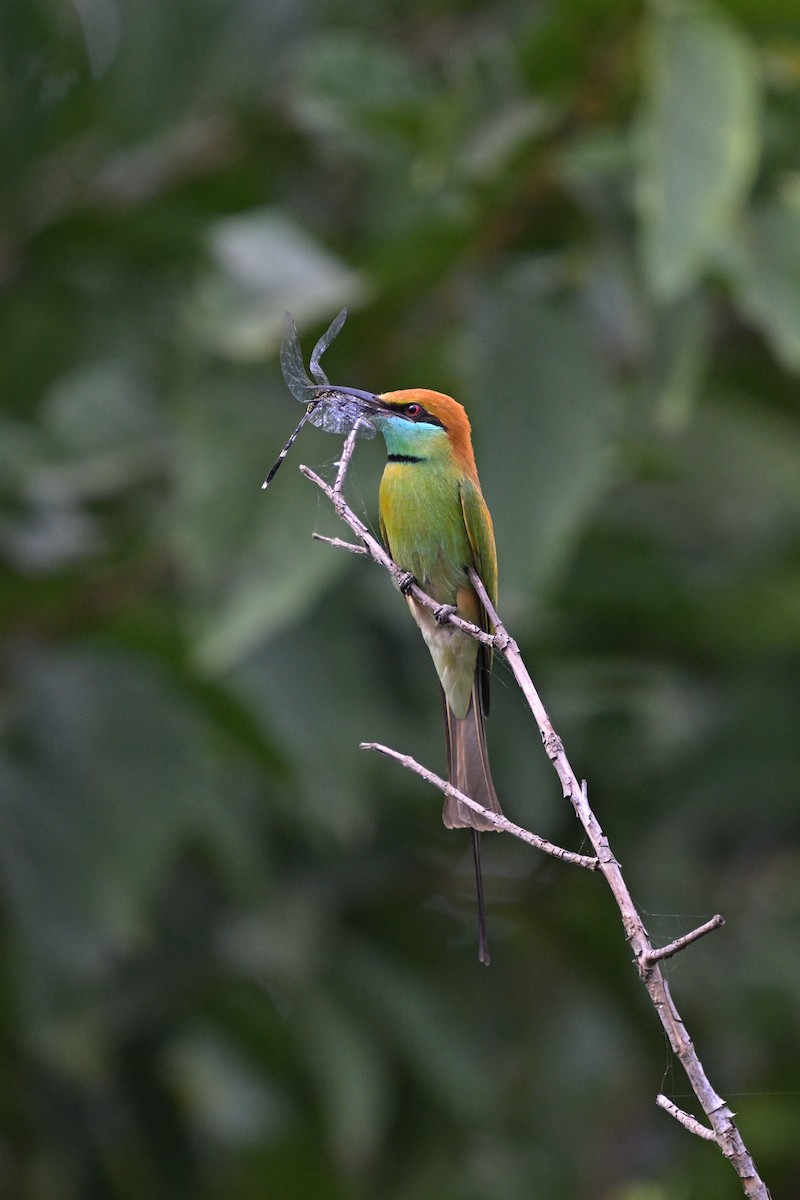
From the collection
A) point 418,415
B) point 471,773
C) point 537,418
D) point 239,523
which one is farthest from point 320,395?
point 537,418

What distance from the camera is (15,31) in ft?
10.8

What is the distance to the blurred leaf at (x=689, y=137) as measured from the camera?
2.41 metres

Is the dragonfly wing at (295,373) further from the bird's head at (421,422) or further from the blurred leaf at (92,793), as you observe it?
the blurred leaf at (92,793)

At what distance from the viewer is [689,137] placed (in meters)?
2.55

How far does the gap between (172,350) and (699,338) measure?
4.01 ft

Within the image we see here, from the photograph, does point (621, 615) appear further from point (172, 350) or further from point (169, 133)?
point (169, 133)

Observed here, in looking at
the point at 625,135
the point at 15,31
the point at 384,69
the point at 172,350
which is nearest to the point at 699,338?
the point at 625,135

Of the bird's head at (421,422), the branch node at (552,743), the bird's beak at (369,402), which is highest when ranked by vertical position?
the bird's beak at (369,402)

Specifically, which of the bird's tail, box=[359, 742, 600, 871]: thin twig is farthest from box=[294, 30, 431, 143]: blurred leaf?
box=[359, 742, 600, 871]: thin twig

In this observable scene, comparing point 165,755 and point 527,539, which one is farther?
point 165,755

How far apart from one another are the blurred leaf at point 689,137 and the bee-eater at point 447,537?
0.79 meters

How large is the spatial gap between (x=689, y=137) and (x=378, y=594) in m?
1.22

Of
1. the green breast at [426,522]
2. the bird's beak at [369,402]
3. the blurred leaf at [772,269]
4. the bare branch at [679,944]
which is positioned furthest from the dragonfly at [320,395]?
the blurred leaf at [772,269]

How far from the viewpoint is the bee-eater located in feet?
5.44
